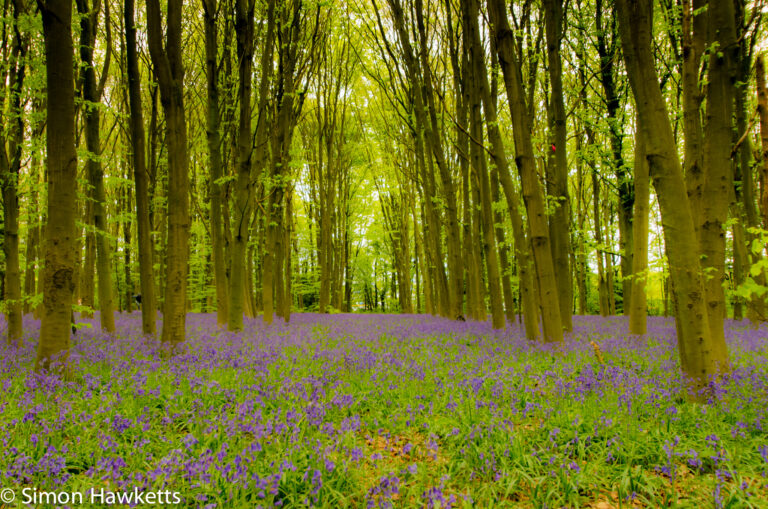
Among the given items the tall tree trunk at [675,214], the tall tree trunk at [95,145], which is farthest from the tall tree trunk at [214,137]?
the tall tree trunk at [675,214]

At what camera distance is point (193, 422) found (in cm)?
338

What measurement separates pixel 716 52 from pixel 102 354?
9350mm

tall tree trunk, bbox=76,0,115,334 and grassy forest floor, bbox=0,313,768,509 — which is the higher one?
tall tree trunk, bbox=76,0,115,334

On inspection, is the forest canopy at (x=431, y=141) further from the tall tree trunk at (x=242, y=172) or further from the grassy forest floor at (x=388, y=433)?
the grassy forest floor at (x=388, y=433)

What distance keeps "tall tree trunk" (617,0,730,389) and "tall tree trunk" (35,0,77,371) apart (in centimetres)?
675

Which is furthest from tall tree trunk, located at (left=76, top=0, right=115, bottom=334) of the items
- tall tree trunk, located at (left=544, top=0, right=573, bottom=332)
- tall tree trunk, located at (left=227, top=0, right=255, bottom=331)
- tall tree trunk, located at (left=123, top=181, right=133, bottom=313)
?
tall tree trunk, located at (left=123, top=181, right=133, bottom=313)

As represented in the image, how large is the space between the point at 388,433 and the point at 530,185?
517 centimetres

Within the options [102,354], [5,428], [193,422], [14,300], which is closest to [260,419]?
[193,422]

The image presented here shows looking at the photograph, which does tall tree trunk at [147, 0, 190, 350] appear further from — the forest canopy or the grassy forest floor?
the grassy forest floor

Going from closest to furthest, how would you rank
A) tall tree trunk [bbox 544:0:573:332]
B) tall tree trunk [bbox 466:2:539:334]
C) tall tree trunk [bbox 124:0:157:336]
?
1. tall tree trunk [bbox 466:2:539:334]
2. tall tree trunk [bbox 124:0:157:336]
3. tall tree trunk [bbox 544:0:573:332]

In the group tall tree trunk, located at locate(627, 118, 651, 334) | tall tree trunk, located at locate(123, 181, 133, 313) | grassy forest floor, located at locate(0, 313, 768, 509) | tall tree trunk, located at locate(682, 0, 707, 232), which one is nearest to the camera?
grassy forest floor, located at locate(0, 313, 768, 509)

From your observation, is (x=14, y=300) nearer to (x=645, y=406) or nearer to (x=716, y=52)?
(x=645, y=406)

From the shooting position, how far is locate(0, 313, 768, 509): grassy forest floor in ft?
7.93

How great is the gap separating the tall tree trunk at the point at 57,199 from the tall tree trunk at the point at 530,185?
6.51 meters
